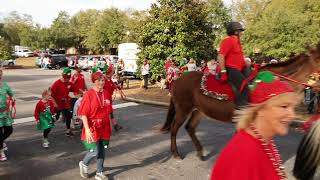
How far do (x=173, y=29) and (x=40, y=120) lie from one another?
1274cm

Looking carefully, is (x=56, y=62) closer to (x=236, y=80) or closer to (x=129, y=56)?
(x=129, y=56)

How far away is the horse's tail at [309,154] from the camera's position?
4.49 m

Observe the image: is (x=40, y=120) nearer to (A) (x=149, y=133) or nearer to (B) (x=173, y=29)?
(A) (x=149, y=133)

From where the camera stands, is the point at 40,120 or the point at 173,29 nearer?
the point at 40,120

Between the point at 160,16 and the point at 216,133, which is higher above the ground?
the point at 160,16

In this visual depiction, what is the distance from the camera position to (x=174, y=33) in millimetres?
20016

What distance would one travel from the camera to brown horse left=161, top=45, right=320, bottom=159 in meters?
6.39

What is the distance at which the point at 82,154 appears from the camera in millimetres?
7652

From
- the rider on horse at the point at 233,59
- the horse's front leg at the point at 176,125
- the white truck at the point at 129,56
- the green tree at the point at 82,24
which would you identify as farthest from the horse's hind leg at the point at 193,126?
the green tree at the point at 82,24

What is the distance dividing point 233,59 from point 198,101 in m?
1.18

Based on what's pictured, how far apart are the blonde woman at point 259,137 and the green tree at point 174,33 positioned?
1722cm

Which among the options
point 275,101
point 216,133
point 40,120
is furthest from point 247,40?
point 275,101

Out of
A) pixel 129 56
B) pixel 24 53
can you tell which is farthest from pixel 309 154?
pixel 24 53

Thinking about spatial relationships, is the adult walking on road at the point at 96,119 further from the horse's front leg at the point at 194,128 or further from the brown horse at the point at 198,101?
the horse's front leg at the point at 194,128
